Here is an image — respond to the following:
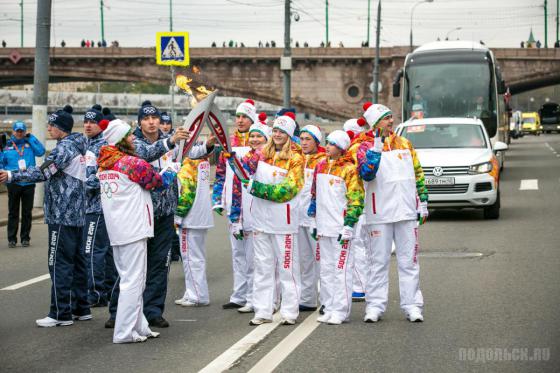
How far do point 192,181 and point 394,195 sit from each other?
2.12 metres

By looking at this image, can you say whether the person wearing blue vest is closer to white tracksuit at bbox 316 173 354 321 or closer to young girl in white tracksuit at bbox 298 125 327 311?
young girl in white tracksuit at bbox 298 125 327 311

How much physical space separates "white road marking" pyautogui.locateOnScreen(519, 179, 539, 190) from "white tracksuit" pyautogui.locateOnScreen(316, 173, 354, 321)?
58.2ft

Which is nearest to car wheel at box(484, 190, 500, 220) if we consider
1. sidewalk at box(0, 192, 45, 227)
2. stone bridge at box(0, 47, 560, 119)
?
sidewalk at box(0, 192, 45, 227)

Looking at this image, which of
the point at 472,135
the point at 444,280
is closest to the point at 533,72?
the point at 472,135

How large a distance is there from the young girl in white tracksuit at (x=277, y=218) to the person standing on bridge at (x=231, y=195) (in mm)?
817

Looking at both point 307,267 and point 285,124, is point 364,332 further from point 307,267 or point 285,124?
point 285,124

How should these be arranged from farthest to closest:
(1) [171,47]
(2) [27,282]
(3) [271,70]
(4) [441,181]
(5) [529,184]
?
(3) [271,70], (5) [529,184], (1) [171,47], (4) [441,181], (2) [27,282]

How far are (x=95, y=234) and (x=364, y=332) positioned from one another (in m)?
3.02

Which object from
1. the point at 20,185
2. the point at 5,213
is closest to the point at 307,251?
the point at 20,185

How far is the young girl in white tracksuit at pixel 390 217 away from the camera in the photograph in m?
9.26

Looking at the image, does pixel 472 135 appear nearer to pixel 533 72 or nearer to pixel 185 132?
pixel 185 132

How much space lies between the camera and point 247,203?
9.95m

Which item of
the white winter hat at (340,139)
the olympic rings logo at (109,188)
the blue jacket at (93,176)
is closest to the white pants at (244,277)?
the blue jacket at (93,176)

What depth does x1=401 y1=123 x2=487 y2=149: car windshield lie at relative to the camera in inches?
794
